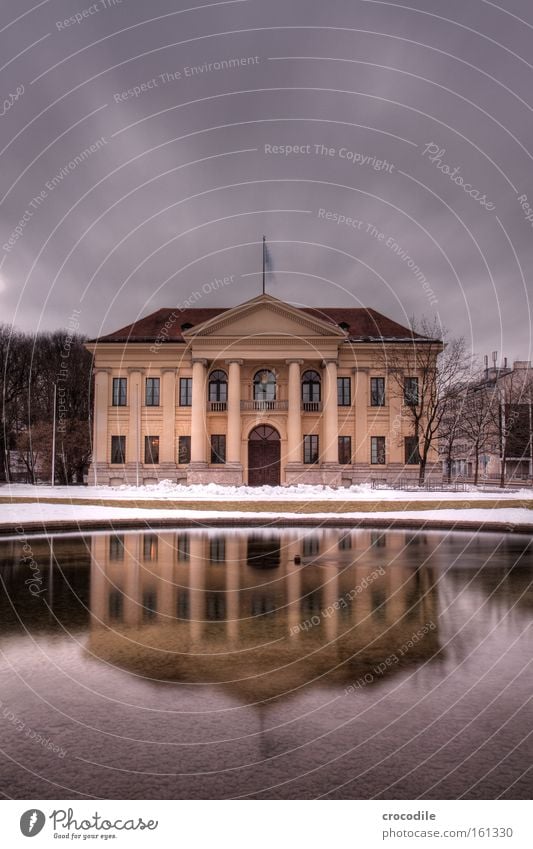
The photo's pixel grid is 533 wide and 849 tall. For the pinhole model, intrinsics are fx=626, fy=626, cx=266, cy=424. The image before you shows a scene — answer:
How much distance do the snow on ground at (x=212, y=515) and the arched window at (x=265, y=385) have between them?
2624cm

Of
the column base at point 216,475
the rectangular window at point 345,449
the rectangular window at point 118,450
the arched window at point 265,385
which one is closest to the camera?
the column base at point 216,475

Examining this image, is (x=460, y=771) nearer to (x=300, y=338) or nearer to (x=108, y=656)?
(x=108, y=656)

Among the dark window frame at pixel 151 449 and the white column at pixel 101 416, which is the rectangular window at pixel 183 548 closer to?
the dark window frame at pixel 151 449

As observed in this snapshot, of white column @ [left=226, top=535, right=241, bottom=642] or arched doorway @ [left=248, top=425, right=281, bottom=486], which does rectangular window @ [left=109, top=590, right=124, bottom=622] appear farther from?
arched doorway @ [left=248, top=425, right=281, bottom=486]

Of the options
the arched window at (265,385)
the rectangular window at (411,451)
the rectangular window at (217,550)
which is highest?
the arched window at (265,385)

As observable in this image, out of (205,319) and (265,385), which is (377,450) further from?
(205,319)

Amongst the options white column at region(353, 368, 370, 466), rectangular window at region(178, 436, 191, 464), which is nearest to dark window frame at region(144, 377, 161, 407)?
rectangular window at region(178, 436, 191, 464)

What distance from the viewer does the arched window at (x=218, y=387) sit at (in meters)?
54.3

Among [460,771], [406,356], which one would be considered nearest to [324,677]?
[460,771]

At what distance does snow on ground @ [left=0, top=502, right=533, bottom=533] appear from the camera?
24.8 meters

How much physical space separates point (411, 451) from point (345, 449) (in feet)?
18.4

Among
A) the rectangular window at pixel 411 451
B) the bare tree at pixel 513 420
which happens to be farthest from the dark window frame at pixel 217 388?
the bare tree at pixel 513 420

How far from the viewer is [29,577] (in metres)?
13.7

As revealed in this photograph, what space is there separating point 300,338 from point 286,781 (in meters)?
47.1
